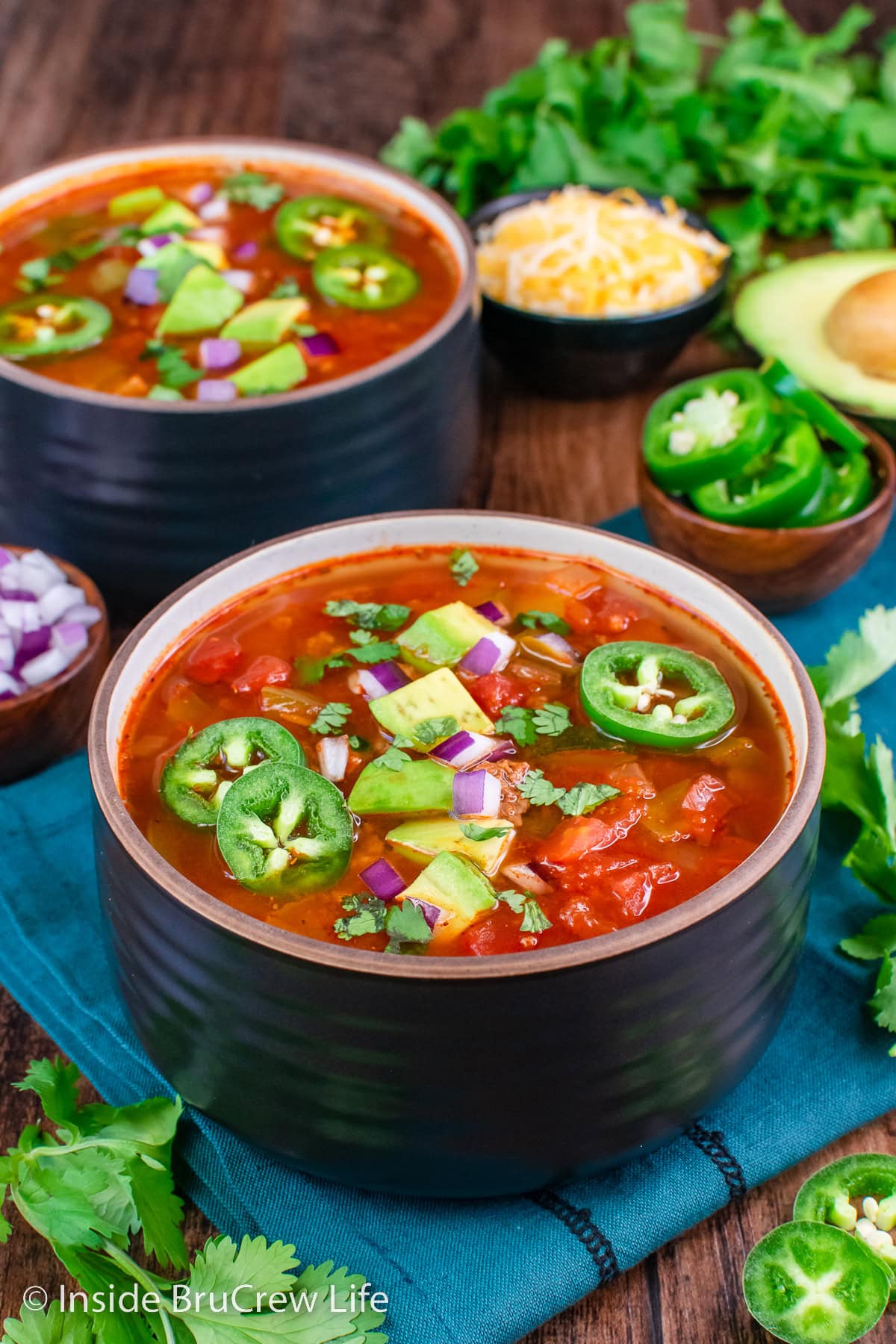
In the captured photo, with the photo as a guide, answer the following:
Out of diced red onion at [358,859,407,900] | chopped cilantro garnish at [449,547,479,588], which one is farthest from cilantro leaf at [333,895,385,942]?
chopped cilantro garnish at [449,547,479,588]

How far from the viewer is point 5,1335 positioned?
6.60 ft

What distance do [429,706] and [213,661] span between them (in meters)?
0.38

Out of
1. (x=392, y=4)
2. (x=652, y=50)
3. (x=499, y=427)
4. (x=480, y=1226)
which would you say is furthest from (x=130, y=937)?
(x=392, y=4)

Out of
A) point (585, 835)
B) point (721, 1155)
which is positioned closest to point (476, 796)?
point (585, 835)

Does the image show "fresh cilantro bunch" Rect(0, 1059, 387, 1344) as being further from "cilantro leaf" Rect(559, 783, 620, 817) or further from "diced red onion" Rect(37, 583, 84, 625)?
"diced red onion" Rect(37, 583, 84, 625)

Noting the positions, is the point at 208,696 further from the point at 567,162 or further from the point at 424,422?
the point at 567,162

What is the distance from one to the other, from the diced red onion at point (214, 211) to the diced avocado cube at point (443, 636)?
1.74m

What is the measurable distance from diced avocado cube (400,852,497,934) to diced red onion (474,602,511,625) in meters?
0.60

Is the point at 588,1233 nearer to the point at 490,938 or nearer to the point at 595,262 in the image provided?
the point at 490,938

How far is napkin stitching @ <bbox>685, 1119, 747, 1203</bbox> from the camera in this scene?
2184 millimetres

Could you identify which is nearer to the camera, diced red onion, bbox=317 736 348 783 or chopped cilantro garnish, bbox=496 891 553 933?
chopped cilantro garnish, bbox=496 891 553 933

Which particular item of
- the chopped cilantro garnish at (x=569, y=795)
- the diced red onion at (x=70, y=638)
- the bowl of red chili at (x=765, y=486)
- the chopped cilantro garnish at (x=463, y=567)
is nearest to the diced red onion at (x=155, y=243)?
the diced red onion at (x=70, y=638)

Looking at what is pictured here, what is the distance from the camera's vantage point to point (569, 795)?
2.23 metres

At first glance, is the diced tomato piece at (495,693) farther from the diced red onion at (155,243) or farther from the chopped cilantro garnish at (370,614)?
the diced red onion at (155,243)
